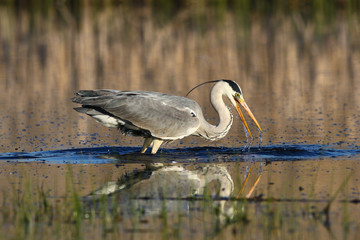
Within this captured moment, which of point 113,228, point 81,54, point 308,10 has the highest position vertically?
point 308,10

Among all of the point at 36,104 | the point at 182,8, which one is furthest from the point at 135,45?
the point at 182,8

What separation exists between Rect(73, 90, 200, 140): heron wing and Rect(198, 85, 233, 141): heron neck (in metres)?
0.28

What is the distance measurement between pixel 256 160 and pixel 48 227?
3.59 m

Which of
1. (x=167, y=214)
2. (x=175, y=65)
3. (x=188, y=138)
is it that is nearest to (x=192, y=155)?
(x=188, y=138)

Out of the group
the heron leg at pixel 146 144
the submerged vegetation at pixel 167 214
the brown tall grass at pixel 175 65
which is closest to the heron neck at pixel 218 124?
the brown tall grass at pixel 175 65

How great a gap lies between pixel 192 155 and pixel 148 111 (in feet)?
2.50

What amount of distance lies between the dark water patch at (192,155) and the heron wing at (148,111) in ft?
1.06

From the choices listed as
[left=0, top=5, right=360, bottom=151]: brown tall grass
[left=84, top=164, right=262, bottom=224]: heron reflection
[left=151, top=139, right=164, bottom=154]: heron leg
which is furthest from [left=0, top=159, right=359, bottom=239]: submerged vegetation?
[left=0, top=5, right=360, bottom=151]: brown tall grass

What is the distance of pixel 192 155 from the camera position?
9039mm

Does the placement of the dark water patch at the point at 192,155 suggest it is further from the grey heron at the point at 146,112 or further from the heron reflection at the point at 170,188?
the heron reflection at the point at 170,188

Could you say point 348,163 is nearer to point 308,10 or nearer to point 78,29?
point 78,29

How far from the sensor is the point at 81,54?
57.2ft

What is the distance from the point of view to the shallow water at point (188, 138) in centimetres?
568

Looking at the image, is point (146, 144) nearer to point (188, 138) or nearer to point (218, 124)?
point (218, 124)
